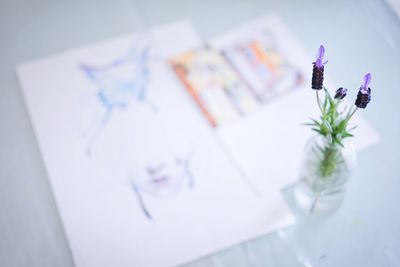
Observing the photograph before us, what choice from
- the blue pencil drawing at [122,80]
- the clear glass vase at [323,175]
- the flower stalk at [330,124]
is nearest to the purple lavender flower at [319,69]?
the flower stalk at [330,124]

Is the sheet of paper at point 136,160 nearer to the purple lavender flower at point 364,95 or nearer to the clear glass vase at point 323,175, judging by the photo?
the clear glass vase at point 323,175

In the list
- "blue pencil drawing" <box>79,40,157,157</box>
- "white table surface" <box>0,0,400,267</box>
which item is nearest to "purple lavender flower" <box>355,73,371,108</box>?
"white table surface" <box>0,0,400,267</box>

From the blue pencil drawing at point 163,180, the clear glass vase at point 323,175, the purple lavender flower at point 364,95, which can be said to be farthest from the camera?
the blue pencil drawing at point 163,180

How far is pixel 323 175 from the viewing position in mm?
755

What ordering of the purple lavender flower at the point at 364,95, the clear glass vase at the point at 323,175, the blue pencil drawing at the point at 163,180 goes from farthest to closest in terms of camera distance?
the blue pencil drawing at the point at 163,180, the clear glass vase at the point at 323,175, the purple lavender flower at the point at 364,95

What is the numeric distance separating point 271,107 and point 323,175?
201 millimetres

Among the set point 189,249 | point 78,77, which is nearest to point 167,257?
point 189,249

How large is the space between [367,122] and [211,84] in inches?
10.4

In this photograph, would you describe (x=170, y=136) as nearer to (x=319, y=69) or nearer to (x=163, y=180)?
(x=163, y=180)

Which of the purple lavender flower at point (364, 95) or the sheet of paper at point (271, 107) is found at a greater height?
the sheet of paper at point (271, 107)

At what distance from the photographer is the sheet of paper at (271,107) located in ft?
2.84

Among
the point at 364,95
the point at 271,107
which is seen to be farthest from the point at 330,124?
the point at 271,107

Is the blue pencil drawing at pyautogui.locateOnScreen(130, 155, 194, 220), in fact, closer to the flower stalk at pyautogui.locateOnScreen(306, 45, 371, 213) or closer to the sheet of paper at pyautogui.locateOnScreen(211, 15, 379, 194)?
the sheet of paper at pyautogui.locateOnScreen(211, 15, 379, 194)

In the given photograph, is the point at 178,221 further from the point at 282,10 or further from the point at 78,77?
the point at 282,10
